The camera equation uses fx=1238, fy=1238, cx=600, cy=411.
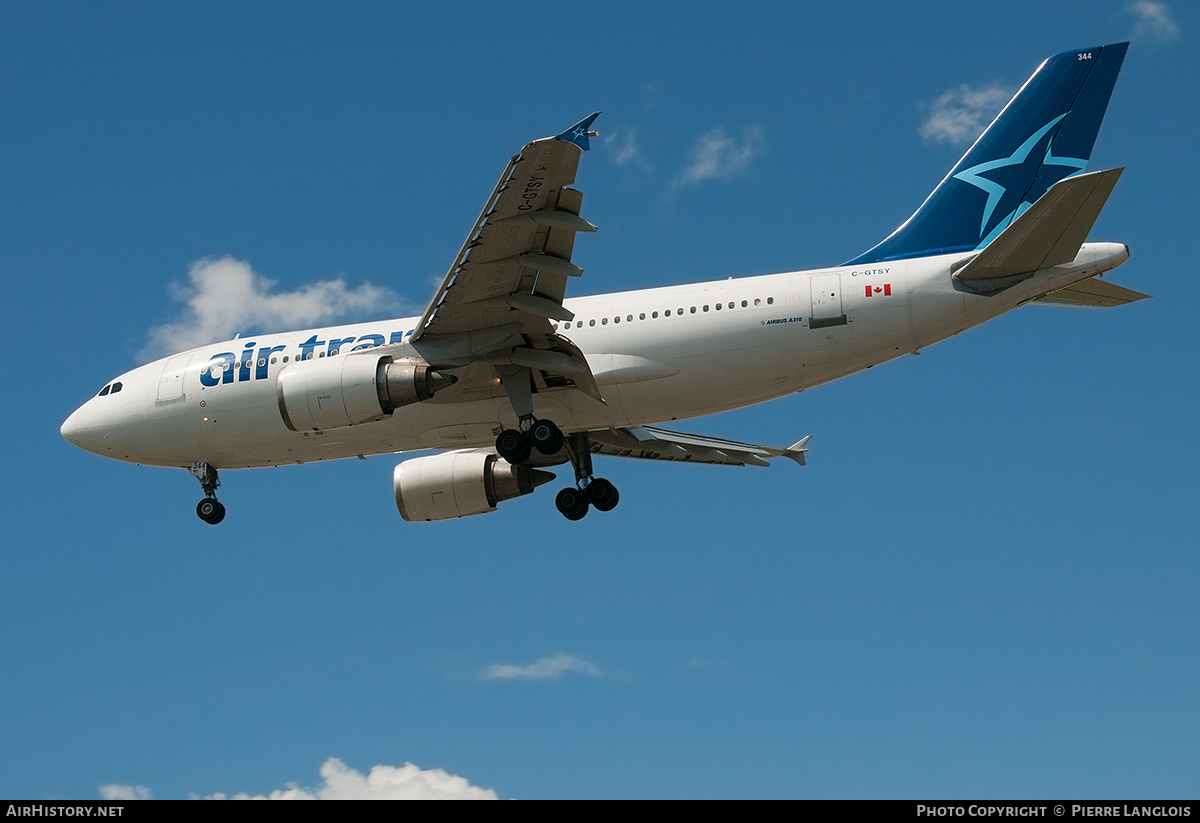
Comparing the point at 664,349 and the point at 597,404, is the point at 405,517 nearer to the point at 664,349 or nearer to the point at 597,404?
the point at 597,404

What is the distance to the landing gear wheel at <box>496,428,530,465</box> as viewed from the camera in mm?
20641

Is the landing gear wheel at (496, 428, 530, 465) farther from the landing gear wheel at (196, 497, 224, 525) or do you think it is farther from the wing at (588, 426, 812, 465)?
the landing gear wheel at (196, 497, 224, 525)

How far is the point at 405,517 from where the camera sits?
24469mm

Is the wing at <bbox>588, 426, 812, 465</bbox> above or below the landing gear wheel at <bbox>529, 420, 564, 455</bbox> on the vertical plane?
above

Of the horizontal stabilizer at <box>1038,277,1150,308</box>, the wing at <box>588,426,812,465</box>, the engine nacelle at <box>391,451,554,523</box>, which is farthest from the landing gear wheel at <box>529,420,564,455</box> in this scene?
the horizontal stabilizer at <box>1038,277,1150,308</box>

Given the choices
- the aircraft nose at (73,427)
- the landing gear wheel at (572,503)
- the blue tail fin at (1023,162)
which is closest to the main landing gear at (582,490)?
the landing gear wheel at (572,503)

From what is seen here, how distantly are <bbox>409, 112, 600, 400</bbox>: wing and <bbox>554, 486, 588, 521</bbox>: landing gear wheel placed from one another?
3007 millimetres

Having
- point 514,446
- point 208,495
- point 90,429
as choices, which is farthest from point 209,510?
point 514,446

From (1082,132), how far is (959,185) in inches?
84.0

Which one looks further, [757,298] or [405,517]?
[405,517]

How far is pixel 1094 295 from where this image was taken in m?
20.0

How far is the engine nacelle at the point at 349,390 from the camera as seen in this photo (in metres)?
19.5
